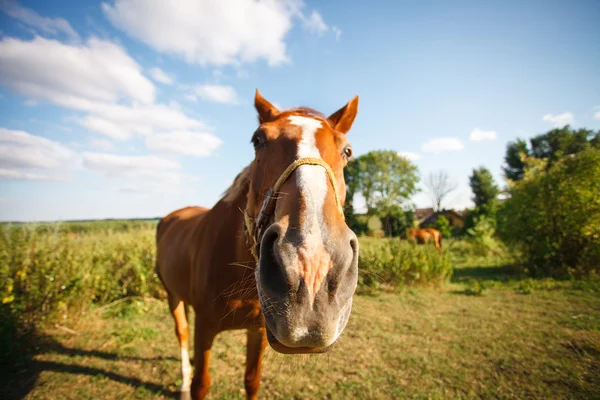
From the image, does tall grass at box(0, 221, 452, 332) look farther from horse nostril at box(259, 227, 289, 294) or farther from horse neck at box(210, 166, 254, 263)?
horse nostril at box(259, 227, 289, 294)

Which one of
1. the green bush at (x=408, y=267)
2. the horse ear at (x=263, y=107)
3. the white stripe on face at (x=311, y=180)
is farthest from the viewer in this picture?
the green bush at (x=408, y=267)

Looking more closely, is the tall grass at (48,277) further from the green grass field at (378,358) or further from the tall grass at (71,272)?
→ the green grass field at (378,358)

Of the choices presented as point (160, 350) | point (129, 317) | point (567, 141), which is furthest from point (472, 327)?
point (567, 141)

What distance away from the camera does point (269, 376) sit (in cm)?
402

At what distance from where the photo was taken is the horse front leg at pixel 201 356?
8.29ft

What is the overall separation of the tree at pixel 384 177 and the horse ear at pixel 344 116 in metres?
36.1

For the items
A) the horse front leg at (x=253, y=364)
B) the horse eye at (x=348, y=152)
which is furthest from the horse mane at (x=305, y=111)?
the horse front leg at (x=253, y=364)

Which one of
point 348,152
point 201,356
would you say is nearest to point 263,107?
point 348,152

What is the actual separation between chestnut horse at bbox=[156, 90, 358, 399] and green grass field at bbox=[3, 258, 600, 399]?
879 mm

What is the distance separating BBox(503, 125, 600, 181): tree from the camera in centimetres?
3475

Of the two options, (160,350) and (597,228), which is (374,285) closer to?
(160,350)

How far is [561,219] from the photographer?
30.8 feet

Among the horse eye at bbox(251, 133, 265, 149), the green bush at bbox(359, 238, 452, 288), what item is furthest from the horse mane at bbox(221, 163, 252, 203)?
the green bush at bbox(359, 238, 452, 288)

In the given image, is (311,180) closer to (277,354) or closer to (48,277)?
(277,354)
